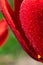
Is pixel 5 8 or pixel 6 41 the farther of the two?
pixel 6 41

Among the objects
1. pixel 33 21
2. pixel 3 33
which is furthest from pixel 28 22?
pixel 3 33

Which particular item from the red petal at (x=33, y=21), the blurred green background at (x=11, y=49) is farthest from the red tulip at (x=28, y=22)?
the blurred green background at (x=11, y=49)

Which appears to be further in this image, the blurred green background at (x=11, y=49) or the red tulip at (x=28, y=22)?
the blurred green background at (x=11, y=49)

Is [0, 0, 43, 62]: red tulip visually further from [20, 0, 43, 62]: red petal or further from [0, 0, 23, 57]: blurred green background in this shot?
[0, 0, 23, 57]: blurred green background

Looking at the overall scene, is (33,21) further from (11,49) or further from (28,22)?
(11,49)

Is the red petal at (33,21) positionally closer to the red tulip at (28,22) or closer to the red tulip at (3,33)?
the red tulip at (28,22)

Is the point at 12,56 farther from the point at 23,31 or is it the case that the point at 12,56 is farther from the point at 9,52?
the point at 23,31

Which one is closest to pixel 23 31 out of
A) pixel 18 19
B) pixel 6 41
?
pixel 18 19

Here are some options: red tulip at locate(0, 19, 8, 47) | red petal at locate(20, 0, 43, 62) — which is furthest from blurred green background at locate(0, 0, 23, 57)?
red petal at locate(20, 0, 43, 62)

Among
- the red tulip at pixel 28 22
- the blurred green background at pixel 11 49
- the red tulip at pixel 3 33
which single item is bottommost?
the blurred green background at pixel 11 49
